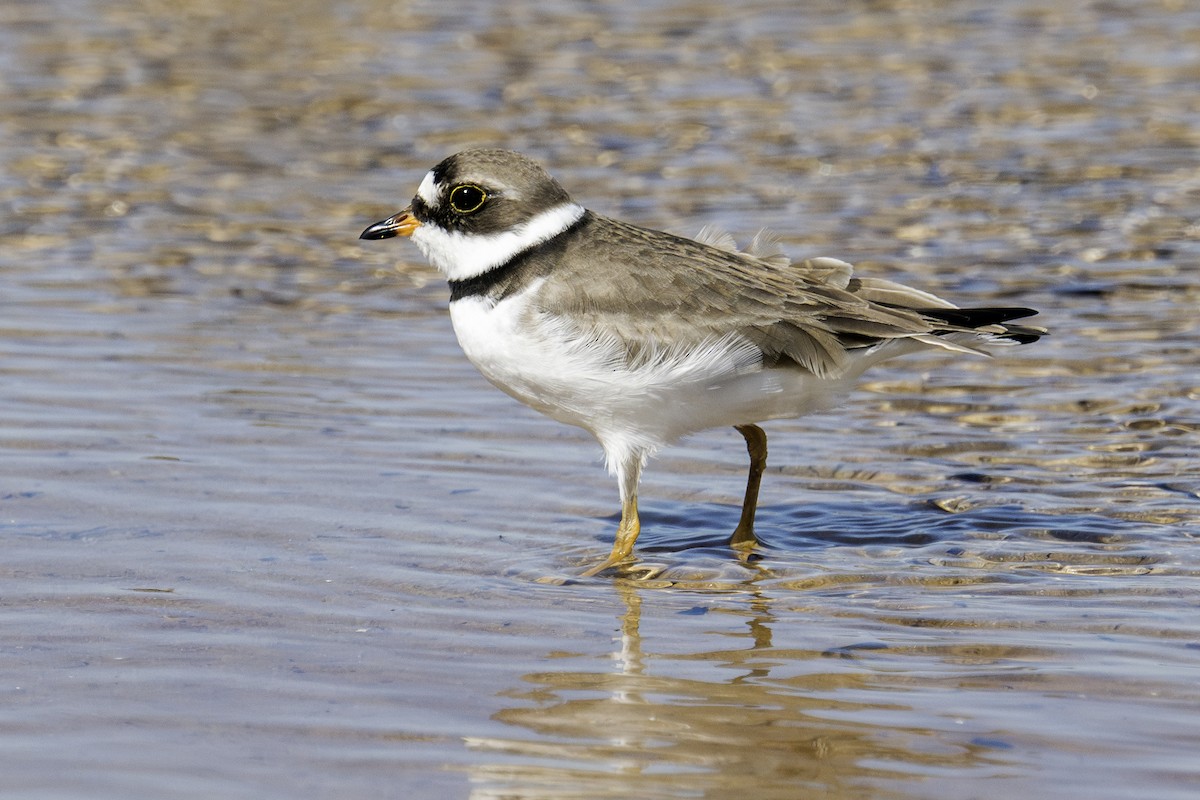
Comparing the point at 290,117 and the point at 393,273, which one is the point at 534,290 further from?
the point at 290,117

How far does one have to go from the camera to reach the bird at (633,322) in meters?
6.14

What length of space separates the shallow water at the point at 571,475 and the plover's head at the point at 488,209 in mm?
1015

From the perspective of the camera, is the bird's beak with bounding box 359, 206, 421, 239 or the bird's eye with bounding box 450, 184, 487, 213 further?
the bird's beak with bounding box 359, 206, 421, 239

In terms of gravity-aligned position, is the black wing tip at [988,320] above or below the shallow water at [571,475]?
above

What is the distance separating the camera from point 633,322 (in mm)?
6188

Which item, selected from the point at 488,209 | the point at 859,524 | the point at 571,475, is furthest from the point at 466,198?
the point at 859,524

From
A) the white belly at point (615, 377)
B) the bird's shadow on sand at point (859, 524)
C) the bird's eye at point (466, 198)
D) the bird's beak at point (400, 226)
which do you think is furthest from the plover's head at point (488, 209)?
the bird's shadow on sand at point (859, 524)

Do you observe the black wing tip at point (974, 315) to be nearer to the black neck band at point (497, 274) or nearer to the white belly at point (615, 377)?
the white belly at point (615, 377)

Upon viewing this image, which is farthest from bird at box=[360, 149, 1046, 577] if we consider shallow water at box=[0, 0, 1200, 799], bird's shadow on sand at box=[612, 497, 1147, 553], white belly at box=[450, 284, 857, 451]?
shallow water at box=[0, 0, 1200, 799]

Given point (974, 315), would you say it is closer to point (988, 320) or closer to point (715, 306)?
point (988, 320)

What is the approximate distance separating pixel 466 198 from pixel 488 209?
11cm

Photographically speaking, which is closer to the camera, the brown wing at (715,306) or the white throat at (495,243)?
the brown wing at (715,306)

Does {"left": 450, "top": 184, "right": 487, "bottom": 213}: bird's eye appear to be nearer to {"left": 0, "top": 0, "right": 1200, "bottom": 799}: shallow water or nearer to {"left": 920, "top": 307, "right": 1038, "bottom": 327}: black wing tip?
{"left": 0, "top": 0, "right": 1200, "bottom": 799}: shallow water

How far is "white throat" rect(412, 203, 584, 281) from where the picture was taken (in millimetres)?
6391
